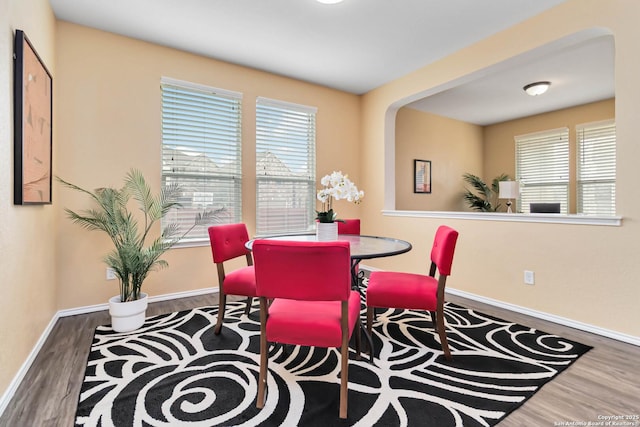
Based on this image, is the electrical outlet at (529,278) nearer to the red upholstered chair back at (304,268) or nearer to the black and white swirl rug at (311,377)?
the black and white swirl rug at (311,377)

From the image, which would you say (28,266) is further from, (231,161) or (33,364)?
(231,161)

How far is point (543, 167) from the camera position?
19.1ft

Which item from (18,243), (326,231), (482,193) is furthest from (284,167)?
(482,193)

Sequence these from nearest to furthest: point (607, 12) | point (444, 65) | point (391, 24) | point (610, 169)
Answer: point (607, 12)
point (391, 24)
point (444, 65)
point (610, 169)

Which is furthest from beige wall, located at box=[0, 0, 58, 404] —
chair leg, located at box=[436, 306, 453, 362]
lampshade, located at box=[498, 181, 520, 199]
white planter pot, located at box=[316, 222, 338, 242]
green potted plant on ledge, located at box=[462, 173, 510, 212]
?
green potted plant on ledge, located at box=[462, 173, 510, 212]

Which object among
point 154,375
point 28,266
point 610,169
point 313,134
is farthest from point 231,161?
point 610,169

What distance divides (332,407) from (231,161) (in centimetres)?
299

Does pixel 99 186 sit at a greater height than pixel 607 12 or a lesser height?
lesser

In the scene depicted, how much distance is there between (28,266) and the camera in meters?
2.09

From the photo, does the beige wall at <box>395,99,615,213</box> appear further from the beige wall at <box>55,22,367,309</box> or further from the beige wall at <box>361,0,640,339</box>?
the beige wall at <box>55,22,367,309</box>

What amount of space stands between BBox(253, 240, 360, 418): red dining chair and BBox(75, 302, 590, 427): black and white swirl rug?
190 millimetres

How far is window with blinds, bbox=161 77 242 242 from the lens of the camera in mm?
3486

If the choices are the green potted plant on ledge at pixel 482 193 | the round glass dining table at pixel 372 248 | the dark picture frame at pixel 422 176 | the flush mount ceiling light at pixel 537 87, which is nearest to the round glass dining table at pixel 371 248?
the round glass dining table at pixel 372 248

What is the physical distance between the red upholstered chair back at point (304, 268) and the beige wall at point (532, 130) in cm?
582
